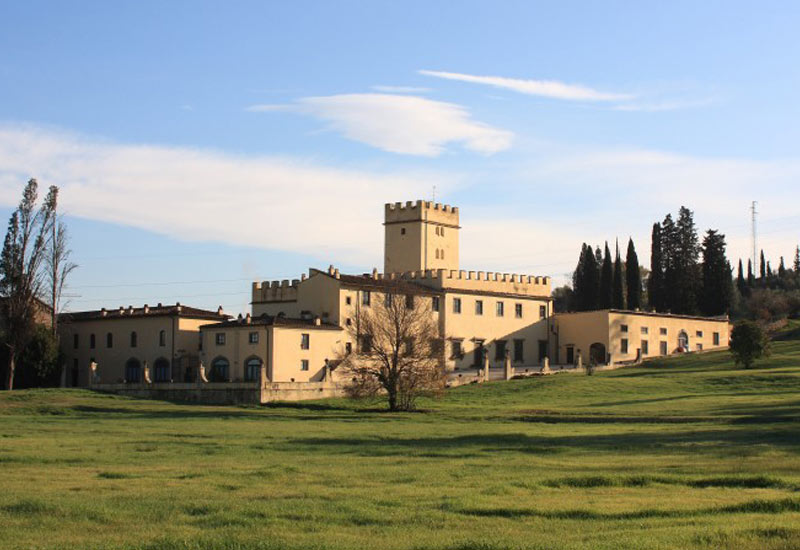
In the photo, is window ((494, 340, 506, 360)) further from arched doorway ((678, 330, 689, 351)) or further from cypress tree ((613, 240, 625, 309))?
cypress tree ((613, 240, 625, 309))

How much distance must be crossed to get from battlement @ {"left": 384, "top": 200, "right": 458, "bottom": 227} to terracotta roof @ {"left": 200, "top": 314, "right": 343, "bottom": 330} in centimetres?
1863

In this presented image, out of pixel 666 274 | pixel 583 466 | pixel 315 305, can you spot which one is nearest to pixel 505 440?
pixel 583 466

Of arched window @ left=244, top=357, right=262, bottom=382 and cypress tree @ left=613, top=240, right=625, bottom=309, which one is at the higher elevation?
cypress tree @ left=613, top=240, right=625, bottom=309

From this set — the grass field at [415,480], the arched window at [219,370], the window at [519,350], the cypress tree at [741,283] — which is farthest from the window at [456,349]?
the cypress tree at [741,283]

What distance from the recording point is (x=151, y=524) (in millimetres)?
16812

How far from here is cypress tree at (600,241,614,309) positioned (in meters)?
101

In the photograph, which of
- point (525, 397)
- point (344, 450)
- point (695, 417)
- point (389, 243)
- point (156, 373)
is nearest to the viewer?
point (344, 450)

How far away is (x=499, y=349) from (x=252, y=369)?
73.5 ft

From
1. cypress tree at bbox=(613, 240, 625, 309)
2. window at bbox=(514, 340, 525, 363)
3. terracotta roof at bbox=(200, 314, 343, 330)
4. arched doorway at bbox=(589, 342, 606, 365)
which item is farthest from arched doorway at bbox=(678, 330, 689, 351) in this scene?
terracotta roof at bbox=(200, 314, 343, 330)

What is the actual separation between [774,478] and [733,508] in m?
4.23

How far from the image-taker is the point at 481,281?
3339 inches

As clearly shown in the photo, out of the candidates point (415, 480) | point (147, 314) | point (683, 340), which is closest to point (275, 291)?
point (147, 314)

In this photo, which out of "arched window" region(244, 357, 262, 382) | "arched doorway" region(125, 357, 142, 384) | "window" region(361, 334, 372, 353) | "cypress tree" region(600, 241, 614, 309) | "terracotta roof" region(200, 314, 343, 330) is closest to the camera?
"window" region(361, 334, 372, 353)

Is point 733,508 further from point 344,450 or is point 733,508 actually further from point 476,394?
point 476,394
